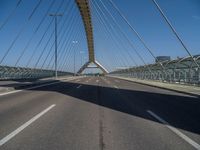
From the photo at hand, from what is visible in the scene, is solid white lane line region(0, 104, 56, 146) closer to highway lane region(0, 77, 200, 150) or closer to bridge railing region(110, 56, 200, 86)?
highway lane region(0, 77, 200, 150)

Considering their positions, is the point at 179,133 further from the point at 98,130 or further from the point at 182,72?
the point at 182,72

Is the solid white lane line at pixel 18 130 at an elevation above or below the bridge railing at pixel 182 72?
below

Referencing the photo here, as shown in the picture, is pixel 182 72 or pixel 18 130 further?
pixel 182 72

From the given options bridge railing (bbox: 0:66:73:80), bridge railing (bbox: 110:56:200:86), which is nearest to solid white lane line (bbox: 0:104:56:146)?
bridge railing (bbox: 110:56:200:86)

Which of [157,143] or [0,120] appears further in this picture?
[0,120]

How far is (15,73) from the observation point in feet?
184

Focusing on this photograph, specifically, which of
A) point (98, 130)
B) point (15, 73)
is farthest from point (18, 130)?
point (15, 73)

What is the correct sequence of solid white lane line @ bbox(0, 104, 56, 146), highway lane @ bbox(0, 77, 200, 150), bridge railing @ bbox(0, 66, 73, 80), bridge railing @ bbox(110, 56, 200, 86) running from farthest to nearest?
bridge railing @ bbox(0, 66, 73, 80) → bridge railing @ bbox(110, 56, 200, 86) → solid white lane line @ bbox(0, 104, 56, 146) → highway lane @ bbox(0, 77, 200, 150)

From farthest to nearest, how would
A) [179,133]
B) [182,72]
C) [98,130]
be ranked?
[182,72]
[98,130]
[179,133]

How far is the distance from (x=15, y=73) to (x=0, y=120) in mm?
48292

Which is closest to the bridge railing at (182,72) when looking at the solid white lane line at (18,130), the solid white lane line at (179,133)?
the solid white lane line at (179,133)

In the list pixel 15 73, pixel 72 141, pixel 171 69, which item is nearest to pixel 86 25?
pixel 15 73

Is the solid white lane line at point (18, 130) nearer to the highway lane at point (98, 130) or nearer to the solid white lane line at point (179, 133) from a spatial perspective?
the highway lane at point (98, 130)

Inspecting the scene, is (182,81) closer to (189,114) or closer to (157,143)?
(189,114)
